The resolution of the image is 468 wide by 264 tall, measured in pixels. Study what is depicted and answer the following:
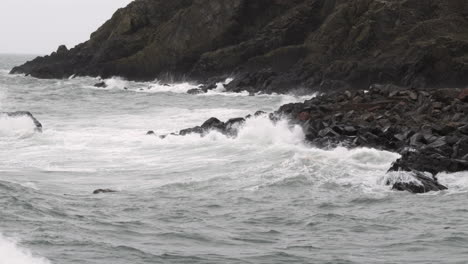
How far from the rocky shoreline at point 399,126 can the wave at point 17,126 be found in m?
5.87

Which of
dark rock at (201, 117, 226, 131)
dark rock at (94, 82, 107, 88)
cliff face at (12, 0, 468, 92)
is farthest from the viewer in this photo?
dark rock at (94, 82, 107, 88)

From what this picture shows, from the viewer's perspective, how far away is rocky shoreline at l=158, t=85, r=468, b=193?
1744 centimetres

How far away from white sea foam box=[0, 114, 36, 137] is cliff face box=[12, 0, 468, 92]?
1784cm

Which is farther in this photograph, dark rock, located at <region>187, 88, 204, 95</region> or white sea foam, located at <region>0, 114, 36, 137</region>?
dark rock, located at <region>187, 88, 204, 95</region>

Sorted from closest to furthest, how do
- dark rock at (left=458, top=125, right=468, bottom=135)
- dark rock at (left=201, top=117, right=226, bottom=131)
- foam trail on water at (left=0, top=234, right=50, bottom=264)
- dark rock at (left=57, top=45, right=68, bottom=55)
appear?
1. foam trail on water at (left=0, top=234, right=50, bottom=264)
2. dark rock at (left=458, top=125, right=468, bottom=135)
3. dark rock at (left=201, top=117, right=226, bottom=131)
4. dark rock at (left=57, top=45, right=68, bottom=55)

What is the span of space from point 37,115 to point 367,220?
84.8 ft

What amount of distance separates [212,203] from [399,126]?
8.89m

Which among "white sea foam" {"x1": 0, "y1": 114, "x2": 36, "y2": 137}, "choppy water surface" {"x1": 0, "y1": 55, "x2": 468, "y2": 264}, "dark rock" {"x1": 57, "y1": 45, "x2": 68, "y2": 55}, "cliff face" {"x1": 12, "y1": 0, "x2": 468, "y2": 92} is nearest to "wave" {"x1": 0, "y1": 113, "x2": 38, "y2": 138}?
"white sea foam" {"x1": 0, "y1": 114, "x2": 36, "y2": 137}

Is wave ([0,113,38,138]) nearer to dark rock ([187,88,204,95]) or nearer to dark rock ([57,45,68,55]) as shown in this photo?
dark rock ([187,88,204,95])

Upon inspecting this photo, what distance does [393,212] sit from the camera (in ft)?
46.8

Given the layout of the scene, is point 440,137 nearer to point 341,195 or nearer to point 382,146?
point 382,146

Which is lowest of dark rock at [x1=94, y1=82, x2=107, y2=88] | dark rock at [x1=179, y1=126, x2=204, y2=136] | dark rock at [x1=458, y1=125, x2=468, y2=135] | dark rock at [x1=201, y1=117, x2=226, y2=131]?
dark rock at [x1=179, y1=126, x2=204, y2=136]

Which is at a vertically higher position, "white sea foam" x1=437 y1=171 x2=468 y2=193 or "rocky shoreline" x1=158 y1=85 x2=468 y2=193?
"rocky shoreline" x1=158 y1=85 x2=468 y2=193

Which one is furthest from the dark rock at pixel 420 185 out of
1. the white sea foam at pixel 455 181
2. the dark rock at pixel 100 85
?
the dark rock at pixel 100 85
